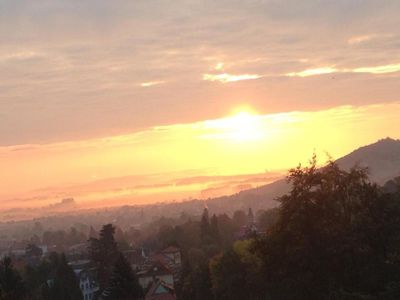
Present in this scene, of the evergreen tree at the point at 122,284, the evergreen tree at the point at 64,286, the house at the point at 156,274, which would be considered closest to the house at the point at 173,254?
the house at the point at 156,274

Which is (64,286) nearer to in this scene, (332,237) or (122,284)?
(122,284)

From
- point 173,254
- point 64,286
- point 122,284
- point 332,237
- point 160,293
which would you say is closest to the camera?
point 332,237

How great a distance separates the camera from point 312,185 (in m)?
21.5

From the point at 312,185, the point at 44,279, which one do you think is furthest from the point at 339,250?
the point at 44,279

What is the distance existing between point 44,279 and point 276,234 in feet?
194

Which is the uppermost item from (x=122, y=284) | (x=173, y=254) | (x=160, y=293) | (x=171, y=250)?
(x=122, y=284)

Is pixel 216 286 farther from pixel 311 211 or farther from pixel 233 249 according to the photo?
pixel 311 211

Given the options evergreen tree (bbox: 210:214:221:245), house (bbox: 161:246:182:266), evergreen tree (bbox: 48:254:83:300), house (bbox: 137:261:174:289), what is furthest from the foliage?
evergreen tree (bbox: 210:214:221:245)

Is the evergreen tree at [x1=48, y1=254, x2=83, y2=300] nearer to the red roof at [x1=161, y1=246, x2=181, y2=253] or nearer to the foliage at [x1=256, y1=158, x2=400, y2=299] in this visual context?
the red roof at [x1=161, y1=246, x2=181, y2=253]

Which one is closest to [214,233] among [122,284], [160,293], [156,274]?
[156,274]

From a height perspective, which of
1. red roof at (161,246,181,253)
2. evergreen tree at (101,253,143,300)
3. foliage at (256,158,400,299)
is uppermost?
foliage at (256,158,400,299)

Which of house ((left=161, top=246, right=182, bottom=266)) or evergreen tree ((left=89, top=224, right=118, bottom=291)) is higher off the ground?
evergreen tree ((left=89, top=224, right=118, bottom=291))

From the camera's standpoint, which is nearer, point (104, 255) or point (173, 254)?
point (104, 255)

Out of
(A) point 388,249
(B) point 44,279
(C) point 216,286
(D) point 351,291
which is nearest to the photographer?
(D) point 351,291
